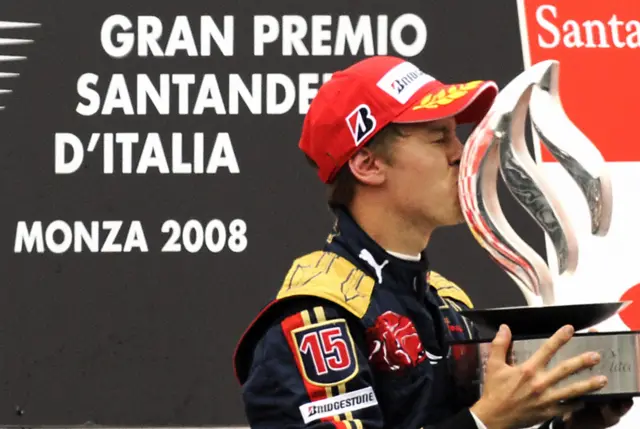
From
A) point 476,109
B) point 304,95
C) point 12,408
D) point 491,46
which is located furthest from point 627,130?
point 12,408

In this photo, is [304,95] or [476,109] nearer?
[476,109]

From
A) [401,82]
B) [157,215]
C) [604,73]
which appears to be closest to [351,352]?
[401,82]

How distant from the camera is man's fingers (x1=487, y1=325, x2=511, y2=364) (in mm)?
1322

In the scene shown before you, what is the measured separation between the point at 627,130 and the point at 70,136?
4.64ft

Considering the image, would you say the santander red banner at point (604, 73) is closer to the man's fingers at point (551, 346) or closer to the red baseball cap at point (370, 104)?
the red baseball cap at point (370, 104)

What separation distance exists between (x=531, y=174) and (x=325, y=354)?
368 millimetres

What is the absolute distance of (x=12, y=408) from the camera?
8.78 feet

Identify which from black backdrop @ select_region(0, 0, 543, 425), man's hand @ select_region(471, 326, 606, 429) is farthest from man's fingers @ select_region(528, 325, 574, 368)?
black backdrop @ select_region(0, 0, 543, 425)

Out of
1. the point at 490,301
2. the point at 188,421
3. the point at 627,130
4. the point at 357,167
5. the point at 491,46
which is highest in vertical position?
the point at 491,46

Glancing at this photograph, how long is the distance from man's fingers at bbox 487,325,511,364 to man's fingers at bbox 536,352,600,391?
6 centimetres

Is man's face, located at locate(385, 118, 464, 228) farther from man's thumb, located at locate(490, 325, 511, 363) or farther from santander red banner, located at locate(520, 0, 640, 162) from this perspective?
santander red banner, located at locate(520, 0, 640, 162)

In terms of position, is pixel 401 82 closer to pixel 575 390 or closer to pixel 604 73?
pixel 575 390

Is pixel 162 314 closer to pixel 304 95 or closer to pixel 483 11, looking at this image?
pixel 304 95

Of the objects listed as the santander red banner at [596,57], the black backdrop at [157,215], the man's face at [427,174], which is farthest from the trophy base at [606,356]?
the santander red banner at [596,57]
